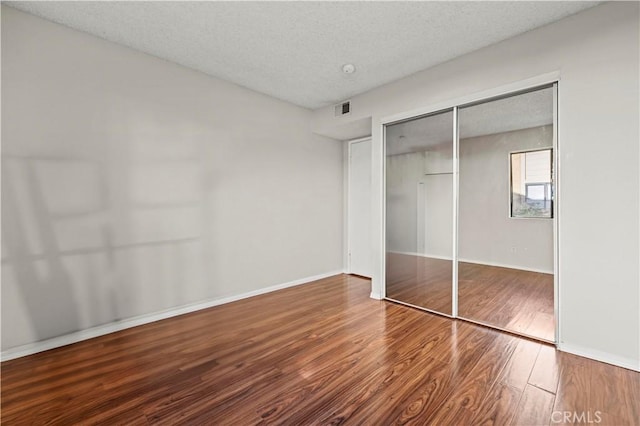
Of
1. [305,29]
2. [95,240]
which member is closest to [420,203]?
[305,29]

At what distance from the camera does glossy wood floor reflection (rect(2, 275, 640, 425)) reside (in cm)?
170

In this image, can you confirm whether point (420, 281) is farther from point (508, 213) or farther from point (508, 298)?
point (508, 213)

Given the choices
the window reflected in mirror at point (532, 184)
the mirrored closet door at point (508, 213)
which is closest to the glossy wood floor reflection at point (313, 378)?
the mirrored closet door at point (508, 213)

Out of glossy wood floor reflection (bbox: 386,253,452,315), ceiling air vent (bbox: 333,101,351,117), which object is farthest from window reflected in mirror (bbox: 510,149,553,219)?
ceiling air vent (bbox: 333,101,351,117)

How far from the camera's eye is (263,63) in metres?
3.22

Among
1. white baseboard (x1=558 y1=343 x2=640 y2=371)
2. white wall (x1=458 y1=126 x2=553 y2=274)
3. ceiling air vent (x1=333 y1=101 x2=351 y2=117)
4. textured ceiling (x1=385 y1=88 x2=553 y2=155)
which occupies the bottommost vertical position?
white baseboard (x1=558 y1=343 x2=640 y2=371)

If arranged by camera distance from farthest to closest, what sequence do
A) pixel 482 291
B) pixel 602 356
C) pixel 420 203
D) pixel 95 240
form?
pixel 420 203
pixel 482 291
pixel 95 240
pixel 602 356

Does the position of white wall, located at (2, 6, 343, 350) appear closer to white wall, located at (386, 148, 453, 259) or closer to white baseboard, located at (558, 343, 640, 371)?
white wall, located at (386, 148, 453, 259)

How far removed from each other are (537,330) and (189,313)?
11.9 ft

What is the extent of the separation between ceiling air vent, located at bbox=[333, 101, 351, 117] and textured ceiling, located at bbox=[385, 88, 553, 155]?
2.55 feet

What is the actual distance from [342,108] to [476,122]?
1.95 metres

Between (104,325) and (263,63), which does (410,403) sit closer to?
(104,325)

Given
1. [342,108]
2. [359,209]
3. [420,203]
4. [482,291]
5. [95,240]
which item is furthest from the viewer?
[359,209]

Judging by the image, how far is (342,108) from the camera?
14.1 ft
